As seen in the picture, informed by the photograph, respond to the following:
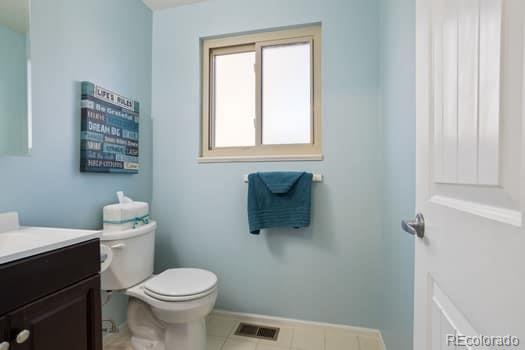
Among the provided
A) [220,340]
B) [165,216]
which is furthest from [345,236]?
[165,216]

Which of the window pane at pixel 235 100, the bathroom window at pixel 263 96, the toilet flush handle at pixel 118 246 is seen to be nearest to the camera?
the toilet flush handle at pixel 118 246

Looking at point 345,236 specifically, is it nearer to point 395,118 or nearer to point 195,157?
point 395,118

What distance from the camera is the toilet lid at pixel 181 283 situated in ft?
3.94

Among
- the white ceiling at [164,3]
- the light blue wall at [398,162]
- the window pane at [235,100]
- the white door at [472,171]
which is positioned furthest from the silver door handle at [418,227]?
the white ceiling at [164,3]

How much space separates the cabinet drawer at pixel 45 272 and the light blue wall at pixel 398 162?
47.2 inches

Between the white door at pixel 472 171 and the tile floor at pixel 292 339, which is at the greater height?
the white door at pixel 472 171

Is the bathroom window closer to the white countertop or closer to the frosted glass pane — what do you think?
the frosted glass pane

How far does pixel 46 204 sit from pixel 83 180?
219mm

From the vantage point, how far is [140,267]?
1.39 meters

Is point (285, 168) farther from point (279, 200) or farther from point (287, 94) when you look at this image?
point (287, 94)

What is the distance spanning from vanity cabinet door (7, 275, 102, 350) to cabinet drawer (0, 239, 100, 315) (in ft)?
0.08

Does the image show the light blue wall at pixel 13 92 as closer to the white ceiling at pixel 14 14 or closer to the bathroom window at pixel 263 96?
the white ceiling at pixel 14 14

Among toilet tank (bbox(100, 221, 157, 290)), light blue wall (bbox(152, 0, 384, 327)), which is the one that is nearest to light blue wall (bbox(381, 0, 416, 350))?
light blue wall (bbox(152, 0, 384, 327))

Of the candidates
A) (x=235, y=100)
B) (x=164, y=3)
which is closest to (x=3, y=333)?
(x=235, y=100)
